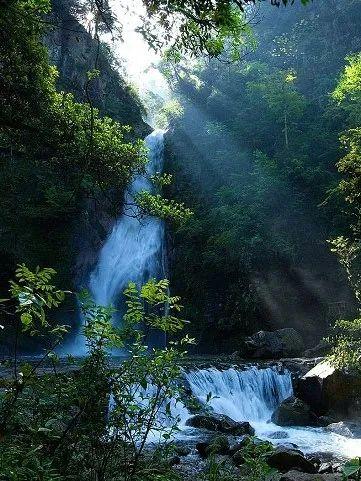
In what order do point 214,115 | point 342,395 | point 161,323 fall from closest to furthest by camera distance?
point 161,323
point 342,395
point 214,115

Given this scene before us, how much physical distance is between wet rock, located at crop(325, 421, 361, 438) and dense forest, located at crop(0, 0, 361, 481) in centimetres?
5

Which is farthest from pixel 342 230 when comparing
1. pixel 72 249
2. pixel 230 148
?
pixel 72 249

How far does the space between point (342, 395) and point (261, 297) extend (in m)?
10.3

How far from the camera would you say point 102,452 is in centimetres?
341

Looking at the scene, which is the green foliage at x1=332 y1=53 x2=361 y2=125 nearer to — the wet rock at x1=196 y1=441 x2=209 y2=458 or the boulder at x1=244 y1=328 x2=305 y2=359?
the boulder at x1=244 y1=328 x2=305 y2=359

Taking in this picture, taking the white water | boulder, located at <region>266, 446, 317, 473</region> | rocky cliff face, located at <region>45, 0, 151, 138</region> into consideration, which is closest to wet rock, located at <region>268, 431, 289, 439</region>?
the white water

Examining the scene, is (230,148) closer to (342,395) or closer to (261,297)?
(261,297)

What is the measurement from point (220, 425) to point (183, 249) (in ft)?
54.8

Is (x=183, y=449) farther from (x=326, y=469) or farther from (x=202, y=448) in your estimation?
(x=326, y=469)

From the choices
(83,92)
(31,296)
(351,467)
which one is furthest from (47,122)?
(83,92)

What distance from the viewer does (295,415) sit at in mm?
11797

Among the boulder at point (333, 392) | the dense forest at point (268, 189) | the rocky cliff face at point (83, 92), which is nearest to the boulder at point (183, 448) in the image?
the boulder at point (333, 392)

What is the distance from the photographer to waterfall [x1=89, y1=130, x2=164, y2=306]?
23744 mm

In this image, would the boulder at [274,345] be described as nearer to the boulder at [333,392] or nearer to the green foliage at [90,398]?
the boulder at [333,392]
